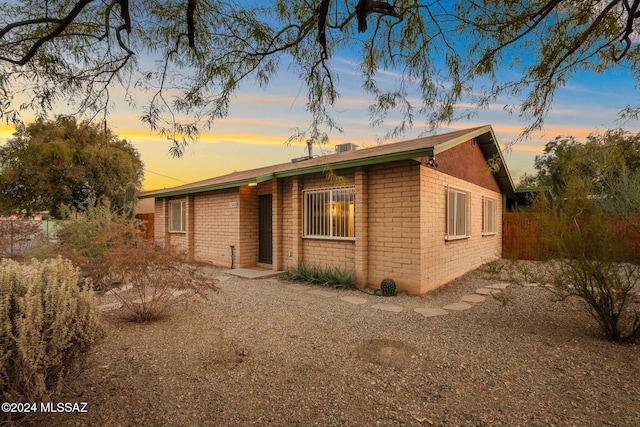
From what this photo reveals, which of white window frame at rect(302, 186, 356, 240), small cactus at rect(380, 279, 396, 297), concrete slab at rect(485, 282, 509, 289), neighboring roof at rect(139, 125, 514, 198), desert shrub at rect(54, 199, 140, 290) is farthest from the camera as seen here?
white window frame at rect(302, 186, 356, 240)

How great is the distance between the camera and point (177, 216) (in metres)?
13.5

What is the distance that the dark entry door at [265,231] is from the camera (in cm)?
1055

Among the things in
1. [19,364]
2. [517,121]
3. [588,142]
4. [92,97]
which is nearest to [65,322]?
[19,364]

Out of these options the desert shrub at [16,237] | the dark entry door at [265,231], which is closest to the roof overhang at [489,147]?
the dark entry door at [265,231]

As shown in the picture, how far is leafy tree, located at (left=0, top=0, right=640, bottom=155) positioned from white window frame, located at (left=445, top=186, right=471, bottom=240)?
3912 millimetres

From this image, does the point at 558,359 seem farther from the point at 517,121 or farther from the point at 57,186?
the point at 57,186

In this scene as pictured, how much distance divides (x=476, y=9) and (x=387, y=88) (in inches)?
63.2

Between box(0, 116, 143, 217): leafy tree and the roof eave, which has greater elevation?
box(0, 116, 143, 217): leafy tree

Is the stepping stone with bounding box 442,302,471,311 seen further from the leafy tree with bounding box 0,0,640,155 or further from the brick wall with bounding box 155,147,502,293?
the leafy tree with bounding box 0,0,640,155

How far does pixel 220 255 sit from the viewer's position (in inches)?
442

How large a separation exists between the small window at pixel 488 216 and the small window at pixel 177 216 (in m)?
11.0

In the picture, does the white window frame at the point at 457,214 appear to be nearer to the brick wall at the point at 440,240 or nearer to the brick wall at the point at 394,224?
the brick wall at the point at 440,240

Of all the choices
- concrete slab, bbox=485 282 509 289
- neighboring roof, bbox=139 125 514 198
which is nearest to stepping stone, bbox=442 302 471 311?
concrete slab, bbox=485 282 509 289

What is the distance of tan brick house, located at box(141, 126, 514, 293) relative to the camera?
23.3ft
